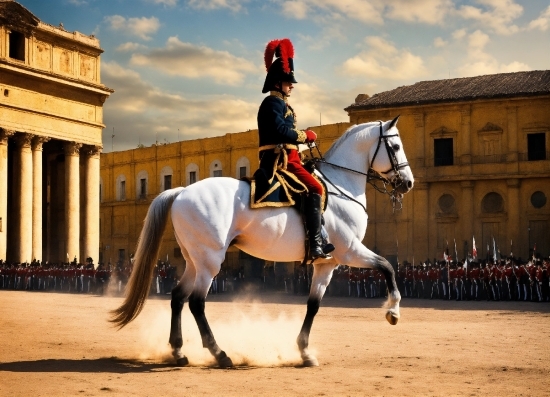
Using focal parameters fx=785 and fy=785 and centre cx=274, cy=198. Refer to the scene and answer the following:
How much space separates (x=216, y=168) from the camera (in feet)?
193

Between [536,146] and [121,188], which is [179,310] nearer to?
[536,146]

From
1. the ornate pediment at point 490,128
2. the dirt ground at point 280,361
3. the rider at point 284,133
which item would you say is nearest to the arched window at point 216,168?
the ornate pediment at point 490,128

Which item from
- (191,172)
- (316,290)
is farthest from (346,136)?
(191,172)

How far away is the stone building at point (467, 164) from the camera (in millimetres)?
46625

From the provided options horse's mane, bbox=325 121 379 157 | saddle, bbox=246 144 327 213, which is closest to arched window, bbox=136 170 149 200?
horse's mane, bbox=325 121 379 157

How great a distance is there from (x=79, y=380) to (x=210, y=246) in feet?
7.68

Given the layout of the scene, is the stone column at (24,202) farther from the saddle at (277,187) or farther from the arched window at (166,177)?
the saddle at (277,187)

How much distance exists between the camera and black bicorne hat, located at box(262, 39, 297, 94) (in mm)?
10453

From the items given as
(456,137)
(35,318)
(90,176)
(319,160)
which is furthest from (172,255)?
(319,160)

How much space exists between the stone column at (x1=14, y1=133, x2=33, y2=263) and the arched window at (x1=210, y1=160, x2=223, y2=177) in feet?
49.8

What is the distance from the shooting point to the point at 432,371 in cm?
920

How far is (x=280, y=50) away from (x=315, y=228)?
2471 mm

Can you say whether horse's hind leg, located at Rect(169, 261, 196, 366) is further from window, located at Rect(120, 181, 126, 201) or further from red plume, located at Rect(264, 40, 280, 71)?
window, located at Rect(120, 181, 126, 201)

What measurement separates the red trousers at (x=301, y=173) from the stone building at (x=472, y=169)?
3749 centimetres
